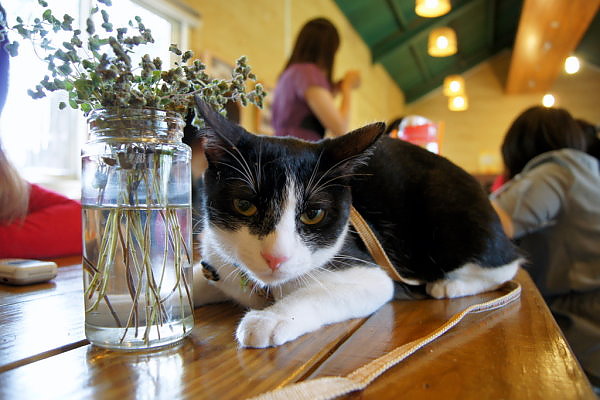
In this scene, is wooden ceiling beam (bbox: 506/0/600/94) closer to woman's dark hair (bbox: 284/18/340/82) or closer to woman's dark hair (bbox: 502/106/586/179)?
woman's dark hair (bbox: 502/106/586/179)

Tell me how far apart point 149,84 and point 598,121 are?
9.84 meters

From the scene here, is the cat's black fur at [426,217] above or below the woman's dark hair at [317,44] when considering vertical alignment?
below

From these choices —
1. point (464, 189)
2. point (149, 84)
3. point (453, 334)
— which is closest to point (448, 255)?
point (464, 189)

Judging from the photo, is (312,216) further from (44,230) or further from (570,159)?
(570,159)

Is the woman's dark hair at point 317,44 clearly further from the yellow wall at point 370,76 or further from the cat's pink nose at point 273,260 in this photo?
the cat's pink nose at point 273,260

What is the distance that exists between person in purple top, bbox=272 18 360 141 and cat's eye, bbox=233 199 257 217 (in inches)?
50.2

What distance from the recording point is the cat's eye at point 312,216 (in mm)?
761

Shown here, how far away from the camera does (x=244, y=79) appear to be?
642 millimetres

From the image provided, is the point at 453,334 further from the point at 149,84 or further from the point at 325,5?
the point at 325,5

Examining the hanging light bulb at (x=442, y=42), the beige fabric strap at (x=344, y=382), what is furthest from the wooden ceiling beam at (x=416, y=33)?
the beige fabric strap at (x=344, y=382)

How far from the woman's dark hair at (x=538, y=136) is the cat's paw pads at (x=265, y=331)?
1.65m

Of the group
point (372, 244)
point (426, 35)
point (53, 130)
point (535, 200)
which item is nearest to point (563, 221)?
point (535, 200)

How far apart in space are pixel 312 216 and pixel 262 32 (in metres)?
3.24

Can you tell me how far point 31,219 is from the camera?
48.0 inches
